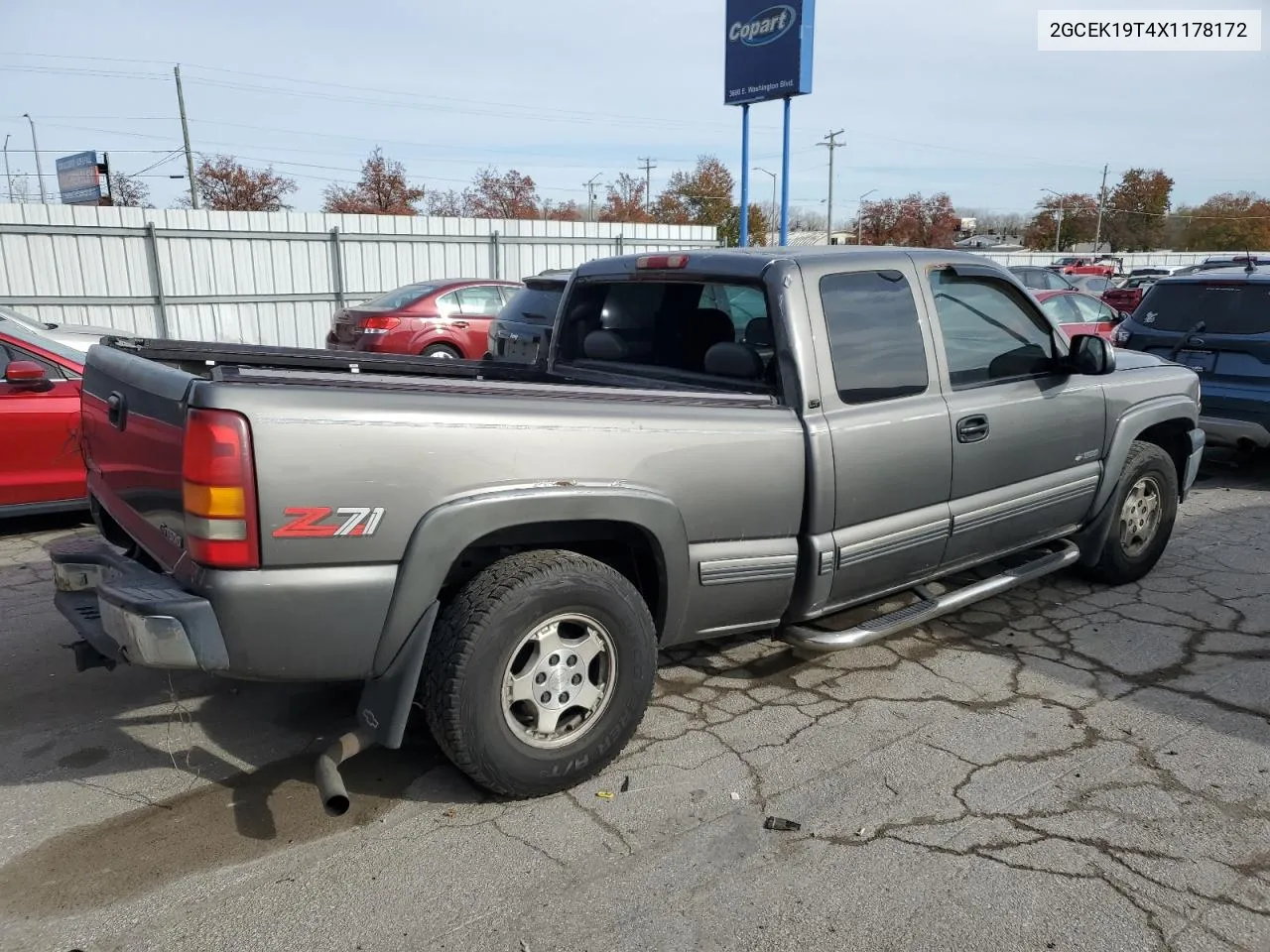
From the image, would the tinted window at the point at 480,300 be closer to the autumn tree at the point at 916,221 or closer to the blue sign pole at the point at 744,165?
the blue sign pole at the point at 744,165

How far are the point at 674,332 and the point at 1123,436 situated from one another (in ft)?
8.20

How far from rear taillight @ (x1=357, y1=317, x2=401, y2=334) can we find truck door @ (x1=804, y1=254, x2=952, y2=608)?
9399mm

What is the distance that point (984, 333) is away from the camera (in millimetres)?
4465

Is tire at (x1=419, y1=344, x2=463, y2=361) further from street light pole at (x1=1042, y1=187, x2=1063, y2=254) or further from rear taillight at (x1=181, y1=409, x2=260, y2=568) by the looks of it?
street light pole at (x1=1042, y1=187, x2=1063, y2=254)

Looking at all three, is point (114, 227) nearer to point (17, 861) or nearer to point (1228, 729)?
point (17, 861)

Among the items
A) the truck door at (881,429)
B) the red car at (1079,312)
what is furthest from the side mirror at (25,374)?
the red car at (1079,312)

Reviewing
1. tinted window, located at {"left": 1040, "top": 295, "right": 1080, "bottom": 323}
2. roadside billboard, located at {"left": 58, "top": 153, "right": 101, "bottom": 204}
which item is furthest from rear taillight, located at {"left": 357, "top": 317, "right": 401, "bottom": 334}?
roadside billboard, located at {"left": 58, "top": 153, "right": 101, "bottom": 204}

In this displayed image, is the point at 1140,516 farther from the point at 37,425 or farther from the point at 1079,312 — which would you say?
the point at 1079,312

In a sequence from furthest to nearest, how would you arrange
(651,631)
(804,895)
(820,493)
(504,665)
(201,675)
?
(201,675)
(820,493)
(651,631)
(504,665)
(804,895)

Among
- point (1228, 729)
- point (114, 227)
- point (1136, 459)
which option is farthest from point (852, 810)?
point (114, 227)

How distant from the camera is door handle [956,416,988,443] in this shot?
13.6 feet

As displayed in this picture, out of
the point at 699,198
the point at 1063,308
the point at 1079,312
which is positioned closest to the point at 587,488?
the point at 1063,308

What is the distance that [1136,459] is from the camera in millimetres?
5180

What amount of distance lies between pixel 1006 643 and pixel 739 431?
2112mm
